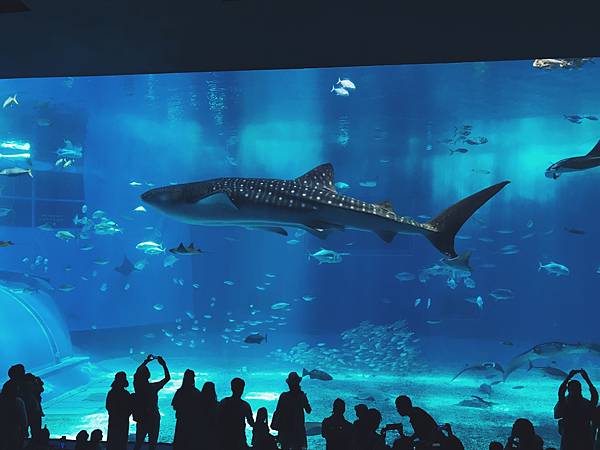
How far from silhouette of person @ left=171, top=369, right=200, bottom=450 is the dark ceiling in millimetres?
2992

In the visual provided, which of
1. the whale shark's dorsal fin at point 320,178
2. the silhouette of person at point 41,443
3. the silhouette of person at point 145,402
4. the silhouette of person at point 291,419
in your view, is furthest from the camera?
the whale shark's dorsal fin at point 320,178

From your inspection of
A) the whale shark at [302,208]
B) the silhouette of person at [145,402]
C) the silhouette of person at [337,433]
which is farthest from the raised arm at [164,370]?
the whale shark at [302,208]

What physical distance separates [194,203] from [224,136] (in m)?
25.7

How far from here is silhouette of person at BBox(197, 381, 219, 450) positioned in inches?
137

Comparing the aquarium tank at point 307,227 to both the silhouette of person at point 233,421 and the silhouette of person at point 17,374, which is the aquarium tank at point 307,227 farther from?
the silhouette of person at point 17,374

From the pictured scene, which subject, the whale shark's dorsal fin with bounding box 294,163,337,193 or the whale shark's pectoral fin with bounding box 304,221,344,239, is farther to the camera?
the whale shark's dorsal fin with bounding box 294,163,337,193

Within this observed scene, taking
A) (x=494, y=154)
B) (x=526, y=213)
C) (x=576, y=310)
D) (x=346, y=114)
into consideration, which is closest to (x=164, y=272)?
(x=346, y=114)

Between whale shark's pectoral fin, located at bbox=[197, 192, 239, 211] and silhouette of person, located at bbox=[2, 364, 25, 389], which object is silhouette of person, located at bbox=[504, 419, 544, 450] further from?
silhouette of person, located at bbox=[2, 364, 25, 389]

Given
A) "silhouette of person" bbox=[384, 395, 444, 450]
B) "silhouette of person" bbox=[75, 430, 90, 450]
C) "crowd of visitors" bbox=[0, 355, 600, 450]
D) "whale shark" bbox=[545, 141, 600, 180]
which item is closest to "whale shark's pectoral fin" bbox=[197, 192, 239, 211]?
"crowd of visitors" bbox=[0, 355, 600, 450]

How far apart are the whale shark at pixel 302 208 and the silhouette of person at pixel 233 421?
1.67m

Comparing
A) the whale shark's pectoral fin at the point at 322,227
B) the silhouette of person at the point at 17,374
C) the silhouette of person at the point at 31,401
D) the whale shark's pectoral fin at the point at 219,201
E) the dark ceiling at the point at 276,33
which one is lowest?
the silhouette of person at the point at 31,401

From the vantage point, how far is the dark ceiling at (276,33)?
161 inches

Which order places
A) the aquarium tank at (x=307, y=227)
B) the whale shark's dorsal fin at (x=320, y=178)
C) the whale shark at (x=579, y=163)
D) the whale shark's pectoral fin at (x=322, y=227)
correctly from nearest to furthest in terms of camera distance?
the whale shark's pectoral fin at (x=322, y=227) → the whale shark's dorsal fin at (x=320, y=178) → the whale shark at (x=579, y=163) → the aquarium tank at (x=307, y=227)

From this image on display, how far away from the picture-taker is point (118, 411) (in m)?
3.79
